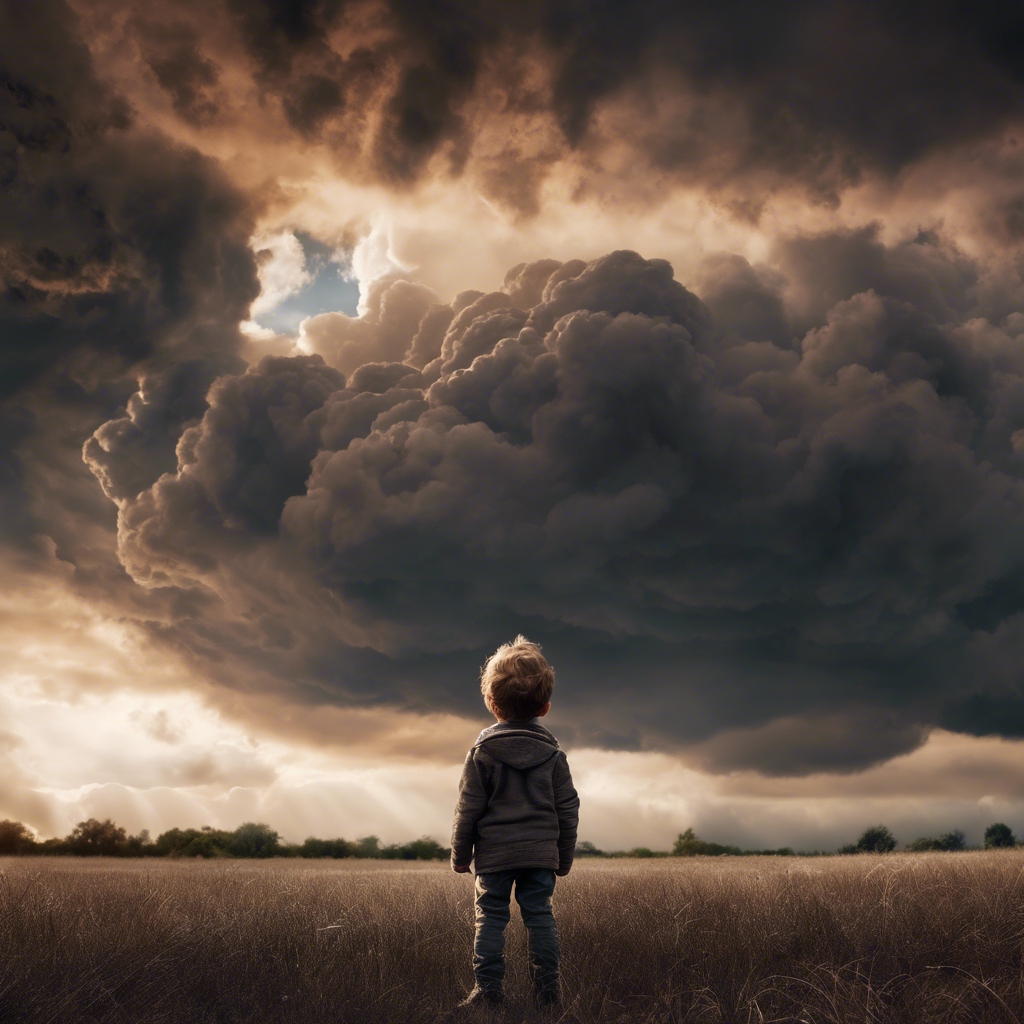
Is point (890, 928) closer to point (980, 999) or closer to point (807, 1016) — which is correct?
point (980, 999)

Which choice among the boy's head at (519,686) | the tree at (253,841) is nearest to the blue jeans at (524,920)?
the boy's head at (519,686)

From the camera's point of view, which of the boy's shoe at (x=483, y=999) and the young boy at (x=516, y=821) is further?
the young boy at (x=516, y=821)

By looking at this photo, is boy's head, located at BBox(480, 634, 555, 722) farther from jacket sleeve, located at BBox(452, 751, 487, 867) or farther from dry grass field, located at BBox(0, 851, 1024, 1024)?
dry grass field, located at BBox(0, 851, 1024, 1024)

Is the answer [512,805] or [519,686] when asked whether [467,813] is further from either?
[519,686]

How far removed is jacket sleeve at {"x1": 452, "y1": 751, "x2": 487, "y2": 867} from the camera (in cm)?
558

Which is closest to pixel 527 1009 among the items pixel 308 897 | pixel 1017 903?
pixel 308 897

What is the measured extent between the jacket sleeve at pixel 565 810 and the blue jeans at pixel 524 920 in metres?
0.24

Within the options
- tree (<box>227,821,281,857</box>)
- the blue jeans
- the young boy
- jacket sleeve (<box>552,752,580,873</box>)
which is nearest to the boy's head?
the young boy

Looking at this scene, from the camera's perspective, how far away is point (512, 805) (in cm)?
561

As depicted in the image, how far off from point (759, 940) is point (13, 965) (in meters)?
5.90

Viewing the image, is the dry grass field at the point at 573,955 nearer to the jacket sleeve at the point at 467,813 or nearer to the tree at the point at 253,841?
the jacket sleeve at the point at 467,813

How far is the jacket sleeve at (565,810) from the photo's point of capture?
577 centimetres

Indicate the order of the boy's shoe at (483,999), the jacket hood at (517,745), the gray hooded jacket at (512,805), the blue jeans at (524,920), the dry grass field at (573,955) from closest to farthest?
the dry grass field at (573,955) → the boy's shoe at (483,999) → the blue jeans at (524,920) → the gray hooded jacket at (512,805) → the jacket hood at (517,745)

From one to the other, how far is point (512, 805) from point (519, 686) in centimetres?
85
